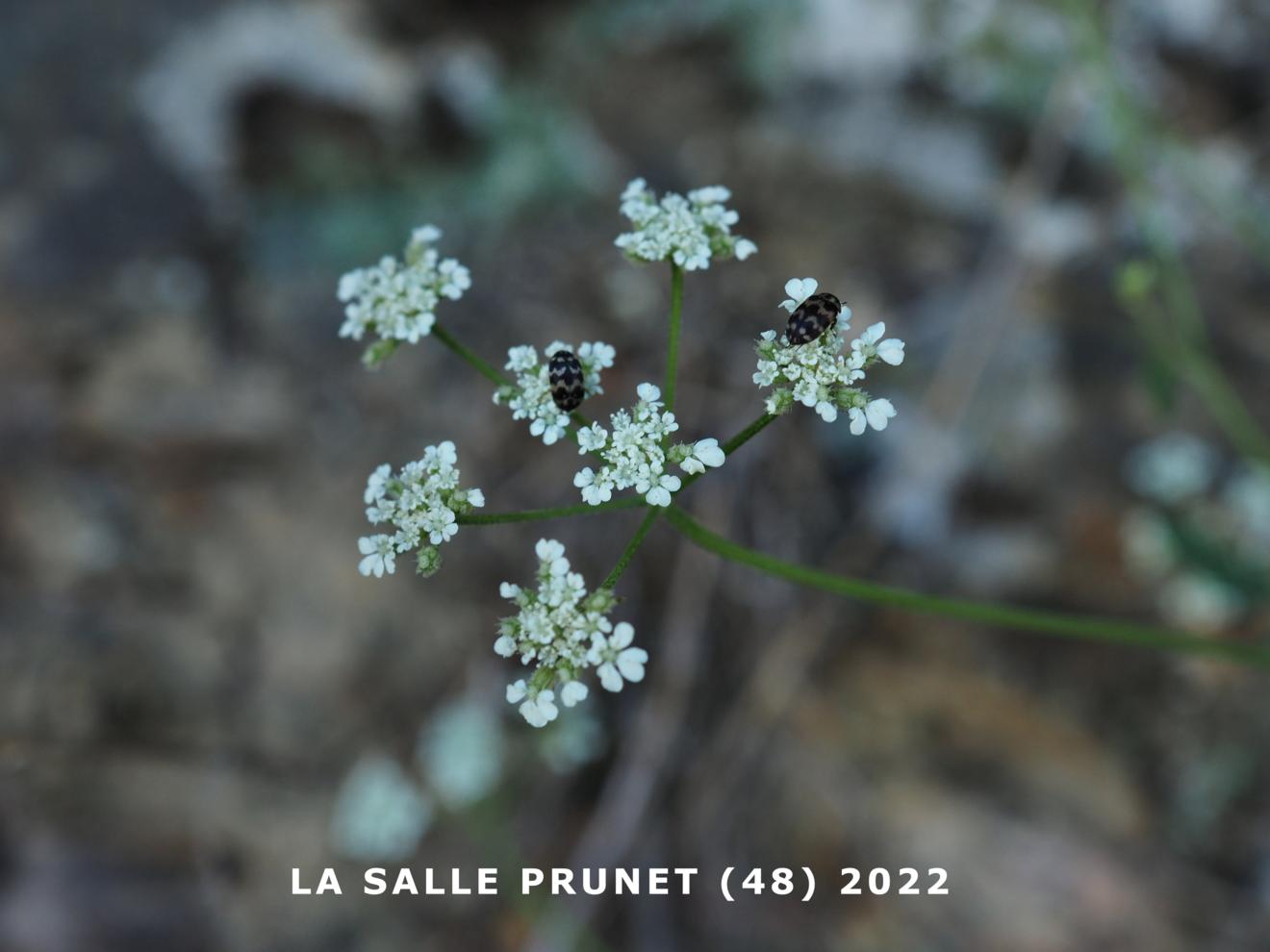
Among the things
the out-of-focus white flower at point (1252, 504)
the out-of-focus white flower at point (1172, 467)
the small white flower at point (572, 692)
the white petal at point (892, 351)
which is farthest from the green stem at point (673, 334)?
the out-of-focus white flower at point (1252, 504)

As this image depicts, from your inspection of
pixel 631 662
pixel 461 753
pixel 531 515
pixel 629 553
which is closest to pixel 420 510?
pixel 531 515

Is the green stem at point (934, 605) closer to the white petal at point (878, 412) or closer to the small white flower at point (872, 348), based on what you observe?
the white petal at point (878, 412)

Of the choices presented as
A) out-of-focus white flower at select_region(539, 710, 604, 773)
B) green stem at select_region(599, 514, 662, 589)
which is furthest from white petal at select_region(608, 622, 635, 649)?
out-of-focus white flower at select_region(539, 710, 604, 773)

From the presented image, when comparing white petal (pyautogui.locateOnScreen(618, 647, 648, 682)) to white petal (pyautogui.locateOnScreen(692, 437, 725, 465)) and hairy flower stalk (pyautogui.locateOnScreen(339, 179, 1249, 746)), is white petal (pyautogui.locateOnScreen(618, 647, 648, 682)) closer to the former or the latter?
hairy flower stalk (pyautogui.locateOnScreen(339, 179, 1249, 746))

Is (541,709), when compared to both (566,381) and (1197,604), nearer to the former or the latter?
(566,381)

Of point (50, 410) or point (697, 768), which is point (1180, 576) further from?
point (50, 410)

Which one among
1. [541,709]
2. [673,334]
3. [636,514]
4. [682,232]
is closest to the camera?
[541,709]
